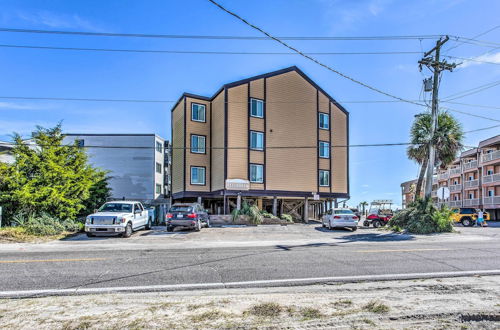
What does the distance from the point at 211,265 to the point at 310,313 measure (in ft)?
15.5

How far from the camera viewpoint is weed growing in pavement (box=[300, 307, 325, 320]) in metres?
5.26

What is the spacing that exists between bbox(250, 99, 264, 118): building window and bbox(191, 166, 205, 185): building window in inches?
253

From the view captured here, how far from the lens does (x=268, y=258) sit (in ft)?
35.7

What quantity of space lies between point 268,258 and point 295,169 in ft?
72.2

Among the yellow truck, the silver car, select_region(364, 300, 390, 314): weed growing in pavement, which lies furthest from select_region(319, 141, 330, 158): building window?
select_region(364, 300, 390, 314): weed growing in pavement

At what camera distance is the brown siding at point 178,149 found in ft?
107

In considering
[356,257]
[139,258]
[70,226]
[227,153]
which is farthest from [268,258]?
[227,153]

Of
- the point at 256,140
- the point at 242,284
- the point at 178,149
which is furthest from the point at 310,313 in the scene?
the point at 178,149

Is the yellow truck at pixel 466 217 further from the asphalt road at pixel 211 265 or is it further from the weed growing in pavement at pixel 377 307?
the weed growing in pavement at pixel 377 307

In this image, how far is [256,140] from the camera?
103 ft

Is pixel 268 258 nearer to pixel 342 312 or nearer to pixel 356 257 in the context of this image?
pixel 356 257

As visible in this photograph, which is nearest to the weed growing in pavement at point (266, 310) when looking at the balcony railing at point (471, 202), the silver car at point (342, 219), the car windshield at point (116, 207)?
the car windshield at point (116, 207)

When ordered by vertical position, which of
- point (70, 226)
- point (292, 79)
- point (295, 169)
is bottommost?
point (70, 226)

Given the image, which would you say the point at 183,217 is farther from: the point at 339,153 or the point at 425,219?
the point at 339,153
